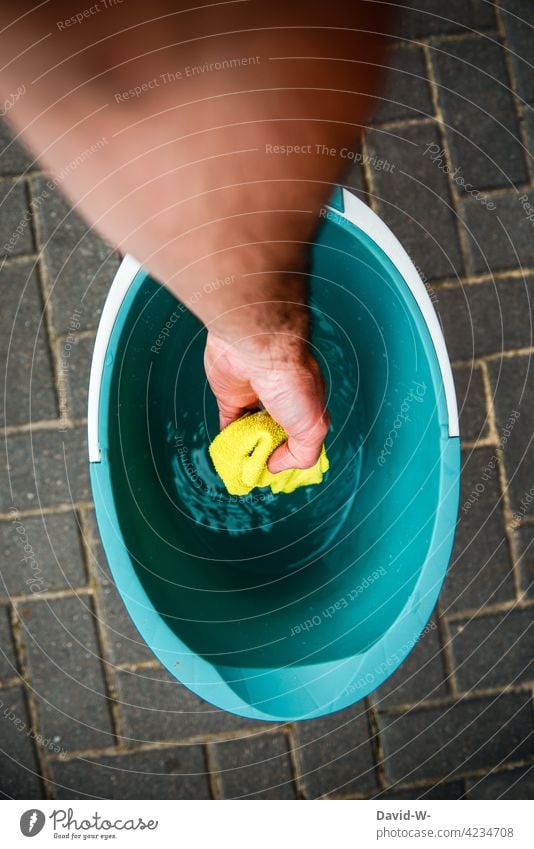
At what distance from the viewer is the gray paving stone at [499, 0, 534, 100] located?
702 mm

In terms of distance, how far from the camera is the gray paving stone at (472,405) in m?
0.71

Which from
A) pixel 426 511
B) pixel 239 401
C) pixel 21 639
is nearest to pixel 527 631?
pixel 426 511

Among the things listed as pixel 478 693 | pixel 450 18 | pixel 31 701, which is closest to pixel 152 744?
pixel 31 701

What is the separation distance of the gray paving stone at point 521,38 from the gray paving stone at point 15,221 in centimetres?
56

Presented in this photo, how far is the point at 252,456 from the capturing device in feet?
1.80

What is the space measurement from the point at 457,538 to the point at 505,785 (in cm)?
28

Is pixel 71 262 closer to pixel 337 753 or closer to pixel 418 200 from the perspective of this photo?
pixel 418 200

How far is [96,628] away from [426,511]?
0.39m

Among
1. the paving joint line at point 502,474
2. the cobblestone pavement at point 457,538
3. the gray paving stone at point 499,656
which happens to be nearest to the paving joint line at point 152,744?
the cobblestone pavement at point 457,538

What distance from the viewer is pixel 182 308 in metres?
0.62

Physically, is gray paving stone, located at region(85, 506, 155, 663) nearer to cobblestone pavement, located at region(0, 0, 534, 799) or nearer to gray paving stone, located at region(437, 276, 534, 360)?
cobblestone pavement, located at region(0, 0, 534, 799)

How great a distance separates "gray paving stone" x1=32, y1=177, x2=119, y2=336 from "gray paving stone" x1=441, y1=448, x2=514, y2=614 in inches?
17.5

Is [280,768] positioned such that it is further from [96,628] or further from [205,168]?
[205,168]

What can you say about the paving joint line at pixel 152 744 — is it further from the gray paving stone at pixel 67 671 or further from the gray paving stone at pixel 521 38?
the gray paving stone at pixel 521 38
